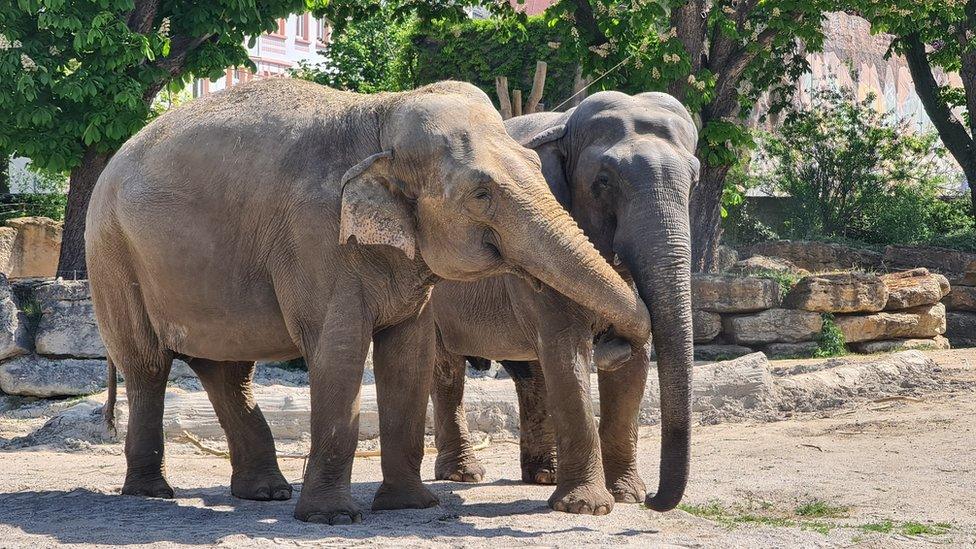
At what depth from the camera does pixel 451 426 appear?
9.62 m

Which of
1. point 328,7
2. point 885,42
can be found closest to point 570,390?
point 328,7

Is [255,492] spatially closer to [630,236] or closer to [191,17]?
[630,236]

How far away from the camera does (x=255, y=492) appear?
8.08 m

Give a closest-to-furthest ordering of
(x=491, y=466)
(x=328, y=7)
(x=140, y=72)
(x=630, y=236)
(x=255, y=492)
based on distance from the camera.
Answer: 1. (x=630, y=236)
2. (x=255, y=492)
3. (x=491, y=466)
4. (x=140, y=72)
5. (x=328, y=7)

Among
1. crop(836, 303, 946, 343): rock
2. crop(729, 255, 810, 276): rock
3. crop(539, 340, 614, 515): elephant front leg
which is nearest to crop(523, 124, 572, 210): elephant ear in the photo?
crop(539, 340, 614, 515): elephant front leg

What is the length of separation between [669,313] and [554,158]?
1.50 metres

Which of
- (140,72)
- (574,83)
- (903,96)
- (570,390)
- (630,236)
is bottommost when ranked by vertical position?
(570,390)

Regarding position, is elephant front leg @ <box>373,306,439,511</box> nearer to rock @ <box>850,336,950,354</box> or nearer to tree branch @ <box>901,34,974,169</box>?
rock @ <box>850,336,950,354</box>

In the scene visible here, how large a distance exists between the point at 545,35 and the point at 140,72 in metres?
7.69

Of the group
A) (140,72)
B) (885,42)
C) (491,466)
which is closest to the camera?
(491,466)

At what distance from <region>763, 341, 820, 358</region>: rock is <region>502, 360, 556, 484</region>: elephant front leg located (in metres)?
7.05

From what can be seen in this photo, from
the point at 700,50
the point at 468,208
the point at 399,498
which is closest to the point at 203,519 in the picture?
the point at 399,498

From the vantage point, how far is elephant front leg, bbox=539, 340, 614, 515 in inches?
284

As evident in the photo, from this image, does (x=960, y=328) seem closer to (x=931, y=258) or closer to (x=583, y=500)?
(x=931, y=258)
